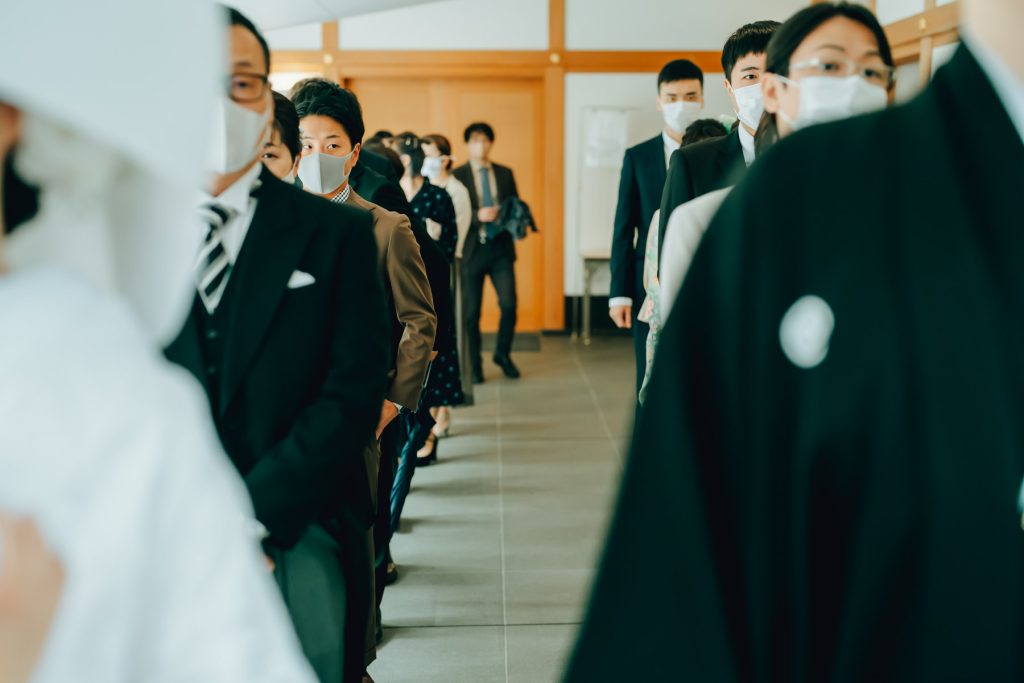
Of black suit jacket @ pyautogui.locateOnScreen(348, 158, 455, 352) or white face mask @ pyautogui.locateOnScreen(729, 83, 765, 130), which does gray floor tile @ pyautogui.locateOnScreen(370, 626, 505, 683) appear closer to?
black suit jacket @ pyautogui.locateOnScreen(348, 158, 455, 352)

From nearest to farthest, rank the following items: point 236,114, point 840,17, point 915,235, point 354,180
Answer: point 915,235, point 236,114, point 840,17, point 354,180

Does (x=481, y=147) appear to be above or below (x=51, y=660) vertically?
above

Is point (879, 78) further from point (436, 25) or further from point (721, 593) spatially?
point (436, 25)

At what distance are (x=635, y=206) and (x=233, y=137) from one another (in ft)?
8.70

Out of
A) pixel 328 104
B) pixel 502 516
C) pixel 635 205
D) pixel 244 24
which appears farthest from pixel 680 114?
pixel 244 24

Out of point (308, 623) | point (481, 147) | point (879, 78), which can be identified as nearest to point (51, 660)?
point (308, 623)

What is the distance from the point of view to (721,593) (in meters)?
0.77

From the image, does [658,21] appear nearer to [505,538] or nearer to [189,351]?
[505,538]

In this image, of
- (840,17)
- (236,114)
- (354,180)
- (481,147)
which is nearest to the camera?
(236,114)

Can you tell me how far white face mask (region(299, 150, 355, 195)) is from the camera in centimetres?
265

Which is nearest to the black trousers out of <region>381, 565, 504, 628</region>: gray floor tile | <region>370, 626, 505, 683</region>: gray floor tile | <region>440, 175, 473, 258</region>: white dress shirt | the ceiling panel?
<region>440, 175, 473, 258</region>: white dress shirt

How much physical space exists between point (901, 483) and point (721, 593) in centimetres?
16

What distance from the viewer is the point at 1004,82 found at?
738 millimetres

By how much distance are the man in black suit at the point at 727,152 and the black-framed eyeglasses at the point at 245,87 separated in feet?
4.50
